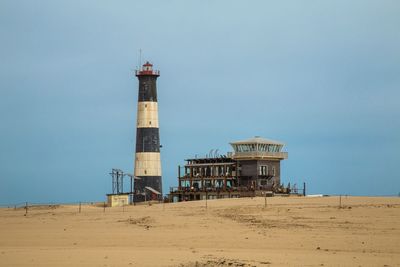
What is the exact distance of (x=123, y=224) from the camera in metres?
31.8

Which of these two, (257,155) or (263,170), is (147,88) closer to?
(257,155)

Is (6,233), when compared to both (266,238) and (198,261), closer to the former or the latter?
(266,238)

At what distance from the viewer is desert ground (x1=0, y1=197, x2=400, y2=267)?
19953mm

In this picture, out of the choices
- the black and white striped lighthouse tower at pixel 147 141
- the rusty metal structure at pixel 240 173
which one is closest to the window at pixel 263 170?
the rusty metal structure at pixel 240 173

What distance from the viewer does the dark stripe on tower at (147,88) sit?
58.2m

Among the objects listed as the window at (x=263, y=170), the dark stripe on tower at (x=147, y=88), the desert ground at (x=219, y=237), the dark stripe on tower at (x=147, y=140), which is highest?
the dark stripe on tower at (x=147, y=88)

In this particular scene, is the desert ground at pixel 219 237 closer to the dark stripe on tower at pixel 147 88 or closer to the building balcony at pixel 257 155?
the building balcony at pixel 257 155

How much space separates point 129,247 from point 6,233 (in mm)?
8307

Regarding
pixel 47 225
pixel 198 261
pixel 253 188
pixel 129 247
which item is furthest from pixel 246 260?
pixel 253 188

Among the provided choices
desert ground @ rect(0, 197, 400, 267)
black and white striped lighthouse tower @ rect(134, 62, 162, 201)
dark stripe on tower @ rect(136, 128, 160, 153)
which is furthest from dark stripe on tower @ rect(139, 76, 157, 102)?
desert ground @ rect(0, 197, 400, 267)

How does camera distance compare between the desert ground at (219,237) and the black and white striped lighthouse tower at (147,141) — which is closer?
the desert ground at (219,237)

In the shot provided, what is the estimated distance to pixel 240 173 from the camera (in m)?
59.3

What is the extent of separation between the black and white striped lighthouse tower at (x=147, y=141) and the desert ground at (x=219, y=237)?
19.4 meters

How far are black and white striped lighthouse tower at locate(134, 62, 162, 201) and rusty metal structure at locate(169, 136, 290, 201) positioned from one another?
3050 mm
